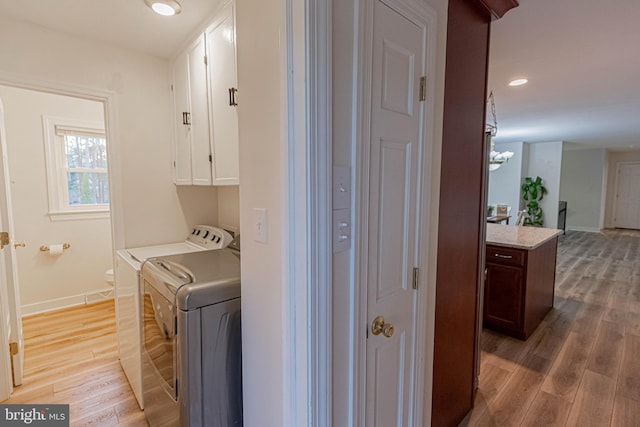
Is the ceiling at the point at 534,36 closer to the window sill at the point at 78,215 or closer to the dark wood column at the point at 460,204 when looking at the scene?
the dark wood column at the point at 460,204

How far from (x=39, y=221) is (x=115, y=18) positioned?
96.5 inches

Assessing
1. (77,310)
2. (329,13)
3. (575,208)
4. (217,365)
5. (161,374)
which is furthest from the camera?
(575,208)

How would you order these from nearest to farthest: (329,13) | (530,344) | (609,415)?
(329,13)
(609,415)
(530,344)

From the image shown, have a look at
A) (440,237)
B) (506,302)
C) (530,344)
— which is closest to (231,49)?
(440,237)

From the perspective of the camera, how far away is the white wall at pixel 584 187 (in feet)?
27.0

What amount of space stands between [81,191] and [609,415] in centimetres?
496

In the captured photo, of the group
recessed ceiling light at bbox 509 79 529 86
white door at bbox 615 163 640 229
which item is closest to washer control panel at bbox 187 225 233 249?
recessed ceiling light at bbox 509 79 529 86

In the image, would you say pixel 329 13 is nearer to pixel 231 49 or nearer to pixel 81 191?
pixel 231 49

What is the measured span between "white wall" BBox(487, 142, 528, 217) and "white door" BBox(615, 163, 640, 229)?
394 cm

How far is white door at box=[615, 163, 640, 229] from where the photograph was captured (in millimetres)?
8766

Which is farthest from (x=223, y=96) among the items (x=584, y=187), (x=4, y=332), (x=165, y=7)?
(x=584, y=187)

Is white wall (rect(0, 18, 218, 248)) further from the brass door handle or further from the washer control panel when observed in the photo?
the brass door handle

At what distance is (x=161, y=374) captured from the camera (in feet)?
5.07

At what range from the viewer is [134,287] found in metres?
1.81
